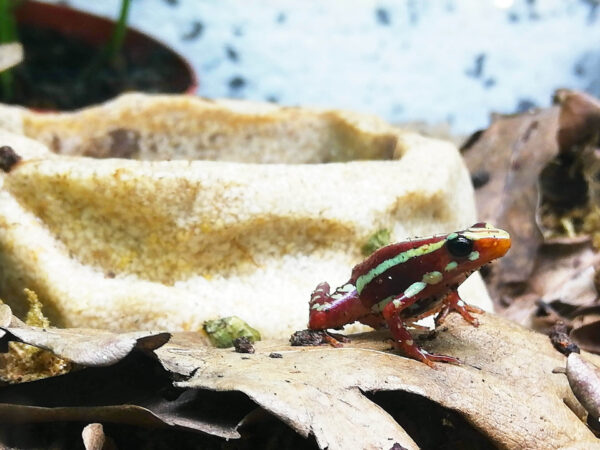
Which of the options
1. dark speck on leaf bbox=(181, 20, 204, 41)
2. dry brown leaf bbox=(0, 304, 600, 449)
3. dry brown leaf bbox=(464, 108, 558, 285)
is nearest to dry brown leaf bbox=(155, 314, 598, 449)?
dry brown leaf bbox=(0, 304, 600, 449)

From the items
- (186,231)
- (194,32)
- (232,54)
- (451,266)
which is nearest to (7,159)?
(186,231)

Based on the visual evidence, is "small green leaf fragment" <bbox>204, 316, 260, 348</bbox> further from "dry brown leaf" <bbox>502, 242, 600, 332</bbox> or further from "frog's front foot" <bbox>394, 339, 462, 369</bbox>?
"dry brown leaf" <bbox>502, 242, 600, 332</bbox>

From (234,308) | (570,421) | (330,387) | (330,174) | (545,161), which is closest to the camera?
(330,387)

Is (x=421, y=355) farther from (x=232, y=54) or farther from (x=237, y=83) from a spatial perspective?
(x=232, y=54)

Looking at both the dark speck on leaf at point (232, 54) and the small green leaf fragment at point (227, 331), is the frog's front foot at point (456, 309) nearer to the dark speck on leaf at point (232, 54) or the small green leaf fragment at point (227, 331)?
the small green leaf fragment at point (227, 331)

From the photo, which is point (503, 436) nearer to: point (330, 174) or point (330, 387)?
point (330, 387)

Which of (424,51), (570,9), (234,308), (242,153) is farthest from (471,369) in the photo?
(570,9)

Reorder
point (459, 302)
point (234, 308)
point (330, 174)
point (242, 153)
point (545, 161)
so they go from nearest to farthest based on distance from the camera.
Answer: point (459, 302)
point (234, 308)
point (330, 174)
point (242, 153)
point (545, 161)
